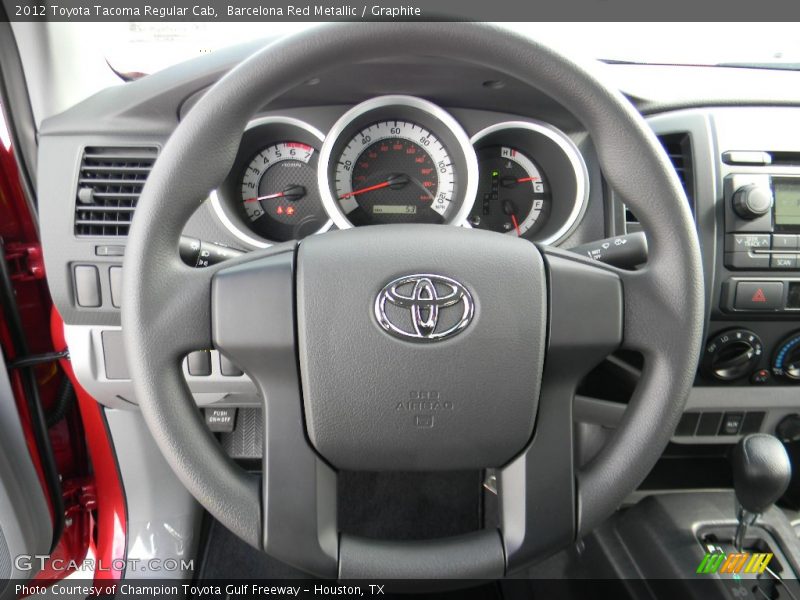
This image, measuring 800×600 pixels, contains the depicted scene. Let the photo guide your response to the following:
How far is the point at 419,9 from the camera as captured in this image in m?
0.69

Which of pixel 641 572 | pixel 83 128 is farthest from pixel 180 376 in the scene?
pixel 641 572

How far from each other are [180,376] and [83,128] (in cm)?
62

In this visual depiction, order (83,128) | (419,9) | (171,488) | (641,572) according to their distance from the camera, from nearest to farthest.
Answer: (419,9) < (83,128) < (641,572) < (171,488)

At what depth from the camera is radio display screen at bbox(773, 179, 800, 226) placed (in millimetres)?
1146

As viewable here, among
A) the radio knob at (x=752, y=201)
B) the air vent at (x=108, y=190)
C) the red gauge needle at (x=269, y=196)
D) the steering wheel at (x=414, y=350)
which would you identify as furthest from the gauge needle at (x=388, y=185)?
the radio knob at (x=752, y=201)

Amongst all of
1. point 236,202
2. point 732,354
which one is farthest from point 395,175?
point 732,354

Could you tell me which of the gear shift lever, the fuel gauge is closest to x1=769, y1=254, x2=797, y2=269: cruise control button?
the gear shift lever

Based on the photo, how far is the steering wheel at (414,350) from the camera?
72 centimetres

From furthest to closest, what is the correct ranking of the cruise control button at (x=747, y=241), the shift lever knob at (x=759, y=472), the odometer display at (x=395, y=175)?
1. the odometer display at (x=395, y=175)
2. the cruise control button at (x=747, y=241)
3. the shift lever knob at (x=759, y=472)

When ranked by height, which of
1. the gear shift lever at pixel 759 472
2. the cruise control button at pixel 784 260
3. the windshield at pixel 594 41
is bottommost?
the gear shift lever at pixel 759 472

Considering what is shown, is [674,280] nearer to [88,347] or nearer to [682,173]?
[682,173]

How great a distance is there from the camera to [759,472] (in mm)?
1037

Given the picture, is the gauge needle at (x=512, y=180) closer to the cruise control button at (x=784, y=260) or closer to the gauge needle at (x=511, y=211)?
the gauge needle at (x=511, y=211)

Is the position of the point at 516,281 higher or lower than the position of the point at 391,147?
lower
